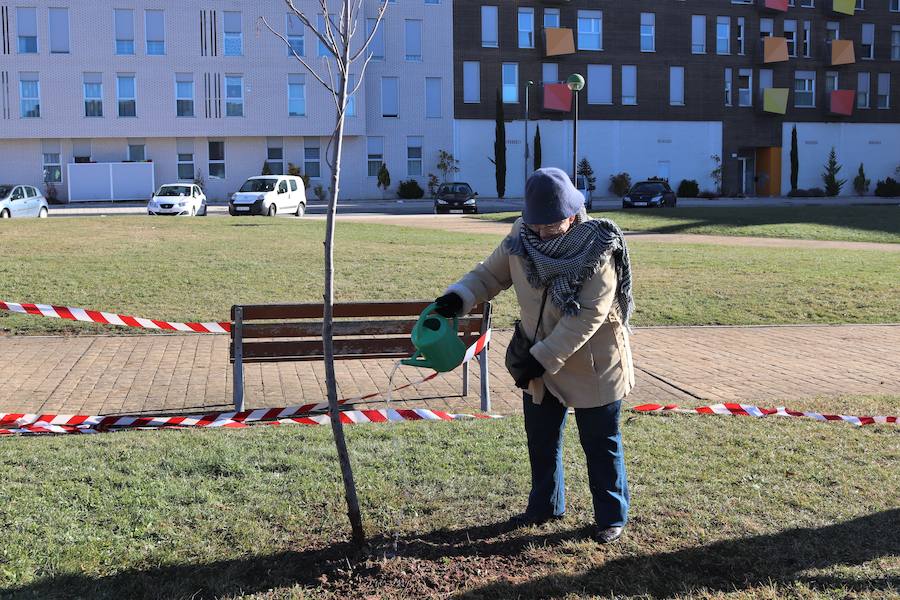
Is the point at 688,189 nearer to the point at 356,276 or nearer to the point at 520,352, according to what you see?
the point at 356,276

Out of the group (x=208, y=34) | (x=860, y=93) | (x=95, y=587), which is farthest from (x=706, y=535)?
(x=860, y=93)

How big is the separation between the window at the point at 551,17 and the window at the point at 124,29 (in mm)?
22988

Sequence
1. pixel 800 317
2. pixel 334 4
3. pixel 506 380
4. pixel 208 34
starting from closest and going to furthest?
1. pixel 506 380
2. pixel 800 317
3. pixel 334 4
4. pixel 208 34

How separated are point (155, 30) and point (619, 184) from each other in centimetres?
2717

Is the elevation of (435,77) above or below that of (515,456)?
above

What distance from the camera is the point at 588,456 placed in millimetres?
4504

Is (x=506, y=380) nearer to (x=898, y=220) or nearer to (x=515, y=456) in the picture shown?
(x=515, y=456)

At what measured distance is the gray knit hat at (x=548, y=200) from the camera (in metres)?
4.12

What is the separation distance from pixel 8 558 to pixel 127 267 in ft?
36.2

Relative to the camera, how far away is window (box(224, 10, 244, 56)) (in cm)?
5225

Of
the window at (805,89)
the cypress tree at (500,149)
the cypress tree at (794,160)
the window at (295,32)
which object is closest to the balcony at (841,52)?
the window at (805,89)

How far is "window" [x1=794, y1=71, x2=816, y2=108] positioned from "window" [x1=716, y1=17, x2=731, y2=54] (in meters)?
5.24

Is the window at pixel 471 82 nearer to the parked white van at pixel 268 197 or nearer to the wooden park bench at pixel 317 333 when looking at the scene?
the parked white van at pixel 268 197

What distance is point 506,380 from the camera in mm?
8734
